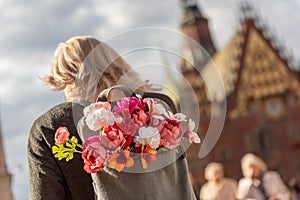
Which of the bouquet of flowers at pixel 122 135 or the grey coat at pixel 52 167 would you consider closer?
the bouquet of flowers at pixel 122 135

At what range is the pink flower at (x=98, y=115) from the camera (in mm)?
2221

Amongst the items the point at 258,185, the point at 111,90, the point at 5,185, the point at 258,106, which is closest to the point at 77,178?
the point at 111,90

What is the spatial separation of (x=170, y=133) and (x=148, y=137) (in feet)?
0.28

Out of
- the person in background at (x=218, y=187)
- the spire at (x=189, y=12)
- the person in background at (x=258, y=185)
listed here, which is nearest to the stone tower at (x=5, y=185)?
the person in background at (x=218, y=187)

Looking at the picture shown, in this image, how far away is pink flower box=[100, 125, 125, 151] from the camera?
7.39ft

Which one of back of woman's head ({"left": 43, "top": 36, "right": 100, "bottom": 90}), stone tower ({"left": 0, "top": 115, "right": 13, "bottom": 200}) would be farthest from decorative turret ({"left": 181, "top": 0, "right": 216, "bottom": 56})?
back of woman's head ({"left": 43, "top": 36, "right": 100, "bottom": 90})

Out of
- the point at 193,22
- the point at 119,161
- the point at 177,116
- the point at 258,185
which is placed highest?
the point at 193,22

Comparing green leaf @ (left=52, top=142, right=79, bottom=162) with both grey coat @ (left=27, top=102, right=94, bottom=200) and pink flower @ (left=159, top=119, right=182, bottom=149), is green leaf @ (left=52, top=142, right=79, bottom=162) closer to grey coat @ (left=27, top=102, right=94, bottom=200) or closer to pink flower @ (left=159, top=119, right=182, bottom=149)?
grey coat @ (left=27, top=102, right=94, bottom=200)

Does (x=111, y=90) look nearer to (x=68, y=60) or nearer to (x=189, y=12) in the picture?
(x=68, y=60)

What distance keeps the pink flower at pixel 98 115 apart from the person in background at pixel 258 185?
3829 mm

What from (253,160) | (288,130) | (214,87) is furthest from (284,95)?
(214,87)

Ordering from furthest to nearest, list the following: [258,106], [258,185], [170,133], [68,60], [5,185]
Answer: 1. [258,106]
2. [5,185]
3. [258,185]
4. [68,60]
5. [170,133]

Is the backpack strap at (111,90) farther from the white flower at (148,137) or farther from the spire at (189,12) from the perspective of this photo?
the spire at (189,12)

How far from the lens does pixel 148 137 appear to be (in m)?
2.26
